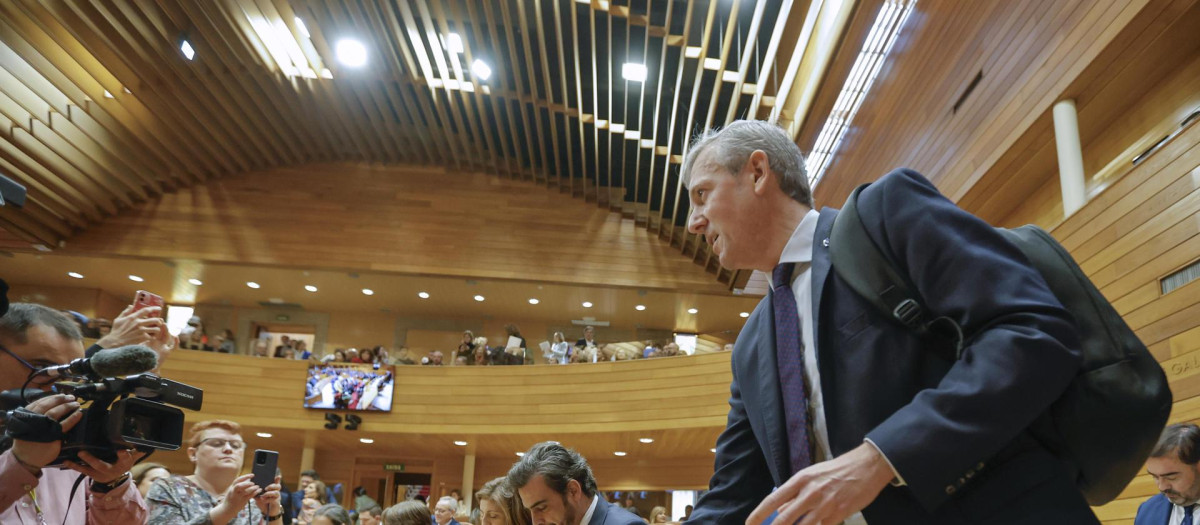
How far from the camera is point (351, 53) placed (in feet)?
33.7

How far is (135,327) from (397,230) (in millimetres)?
11114

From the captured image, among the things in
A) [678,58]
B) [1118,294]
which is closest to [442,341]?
[678,58]

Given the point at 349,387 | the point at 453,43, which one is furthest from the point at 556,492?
the point at 349,387

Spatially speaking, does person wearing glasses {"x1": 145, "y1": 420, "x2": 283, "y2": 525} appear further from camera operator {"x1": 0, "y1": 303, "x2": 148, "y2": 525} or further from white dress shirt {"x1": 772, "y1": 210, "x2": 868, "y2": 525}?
white dress shirt {"x1": 772, "y1": 210, "x2": 868, "y2": 525}

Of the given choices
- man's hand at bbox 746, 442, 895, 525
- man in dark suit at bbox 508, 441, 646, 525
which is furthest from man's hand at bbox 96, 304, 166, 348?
man's hand at bbox 746, 442, 895, 525

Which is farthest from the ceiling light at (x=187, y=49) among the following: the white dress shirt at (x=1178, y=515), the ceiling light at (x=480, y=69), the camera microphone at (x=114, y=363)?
the white dress shirt at (x=1178, y=515)

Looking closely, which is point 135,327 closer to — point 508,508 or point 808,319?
point 508,508

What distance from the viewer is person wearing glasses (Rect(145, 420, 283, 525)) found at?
284 cm

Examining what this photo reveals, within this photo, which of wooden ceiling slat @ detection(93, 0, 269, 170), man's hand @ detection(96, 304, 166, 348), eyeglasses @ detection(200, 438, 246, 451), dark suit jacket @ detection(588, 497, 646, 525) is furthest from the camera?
wooden ceiling slat @ detection(93, 0, 269, 170)

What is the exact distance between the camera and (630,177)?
13.4 metres

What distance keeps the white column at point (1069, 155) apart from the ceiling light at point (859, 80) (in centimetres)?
200

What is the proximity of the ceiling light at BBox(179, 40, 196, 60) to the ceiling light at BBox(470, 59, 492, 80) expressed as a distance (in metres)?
3.22

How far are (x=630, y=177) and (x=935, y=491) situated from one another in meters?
12.6

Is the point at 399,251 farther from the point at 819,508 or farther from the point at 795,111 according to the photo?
the point at 819,508
